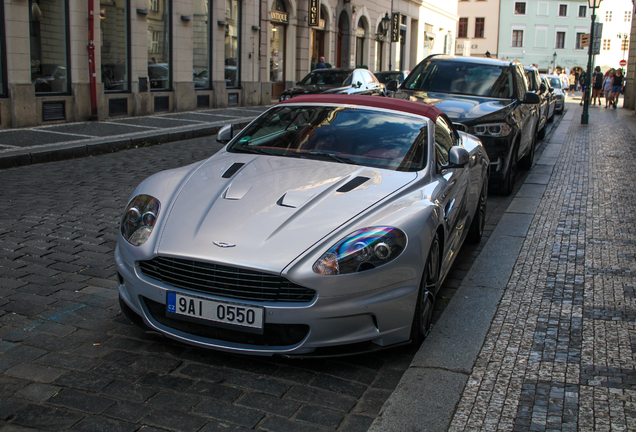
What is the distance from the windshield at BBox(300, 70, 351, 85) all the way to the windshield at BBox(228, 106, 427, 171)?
15.3m

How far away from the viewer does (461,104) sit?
882 cm

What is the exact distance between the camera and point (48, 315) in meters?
4.00

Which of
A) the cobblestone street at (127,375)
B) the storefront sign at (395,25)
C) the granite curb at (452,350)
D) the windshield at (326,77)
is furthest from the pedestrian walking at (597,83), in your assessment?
the cobblestone street at (127,375)

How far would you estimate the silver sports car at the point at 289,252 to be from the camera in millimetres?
3193

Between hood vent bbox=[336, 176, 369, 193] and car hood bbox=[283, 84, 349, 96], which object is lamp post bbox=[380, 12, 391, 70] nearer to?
car hood bbox=[283, 84, 349, 96]

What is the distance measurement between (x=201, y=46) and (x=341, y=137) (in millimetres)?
17586

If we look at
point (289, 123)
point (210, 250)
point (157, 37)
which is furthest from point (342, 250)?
point (157, 37)

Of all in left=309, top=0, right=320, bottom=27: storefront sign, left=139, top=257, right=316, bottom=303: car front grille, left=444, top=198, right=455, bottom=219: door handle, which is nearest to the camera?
left=139, top=257, right=316, bottom=303: car front grille

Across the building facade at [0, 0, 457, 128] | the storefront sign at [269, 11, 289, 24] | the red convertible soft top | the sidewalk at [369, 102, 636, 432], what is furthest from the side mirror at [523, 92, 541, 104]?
the storefront sign at [269, 11, 289, 24]

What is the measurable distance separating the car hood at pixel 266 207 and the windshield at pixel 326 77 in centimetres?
1616

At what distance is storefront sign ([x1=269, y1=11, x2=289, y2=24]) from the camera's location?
25.7 metres

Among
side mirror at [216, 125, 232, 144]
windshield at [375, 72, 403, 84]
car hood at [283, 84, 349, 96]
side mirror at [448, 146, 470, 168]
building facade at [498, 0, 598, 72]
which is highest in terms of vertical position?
building facade at [498, 0, 598, 72]

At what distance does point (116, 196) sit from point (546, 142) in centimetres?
1092

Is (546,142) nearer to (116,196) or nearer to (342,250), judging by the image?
(116,196)
